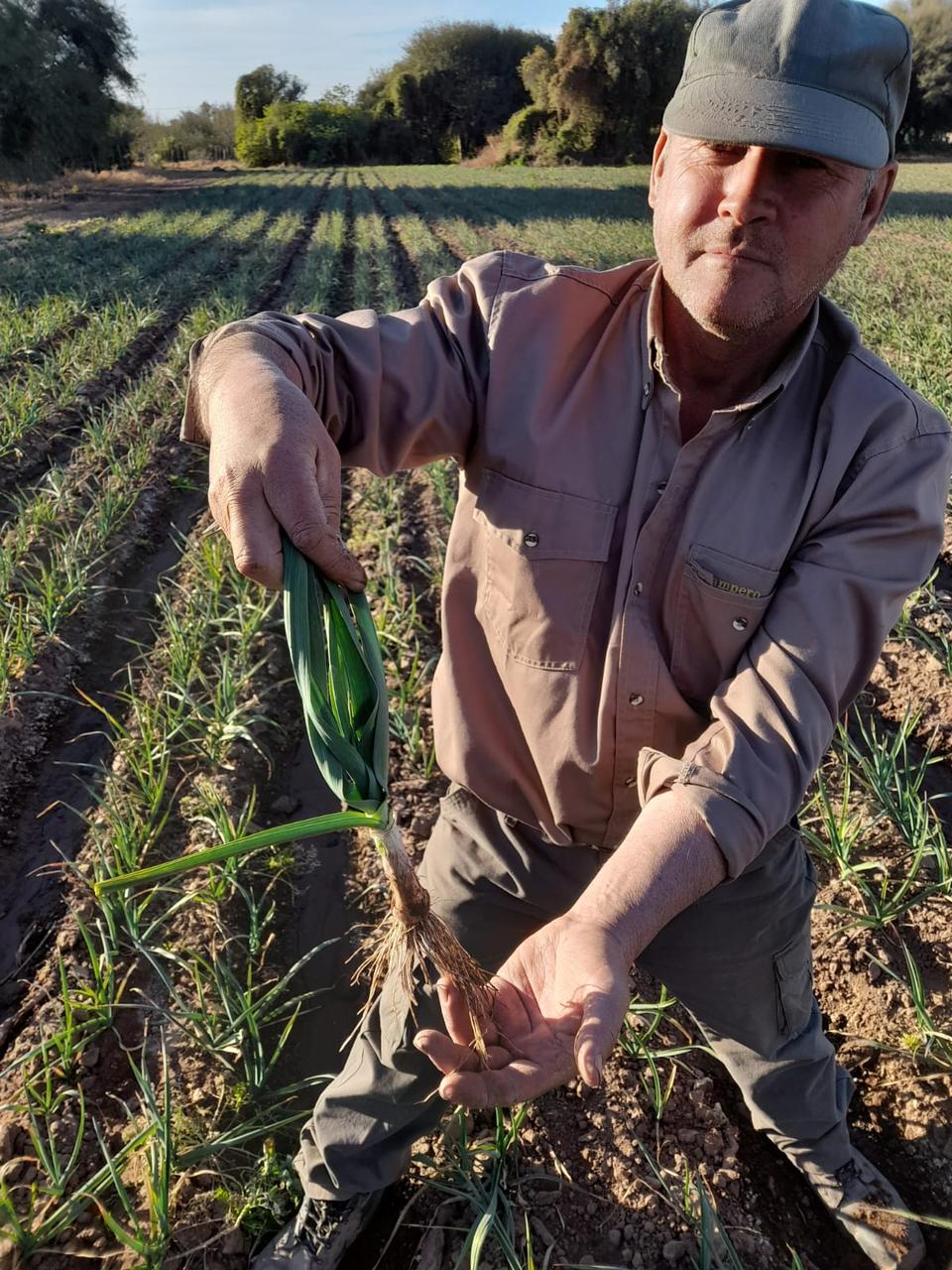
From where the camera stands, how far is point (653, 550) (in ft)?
4.52

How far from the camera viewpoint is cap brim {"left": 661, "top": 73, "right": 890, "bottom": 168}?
3.91 feet

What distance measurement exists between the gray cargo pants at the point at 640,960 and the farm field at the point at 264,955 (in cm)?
14

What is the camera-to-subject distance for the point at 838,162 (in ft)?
4.04

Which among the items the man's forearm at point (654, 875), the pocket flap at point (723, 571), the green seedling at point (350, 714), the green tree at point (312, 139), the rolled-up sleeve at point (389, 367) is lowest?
the man's forearm at point (654, 875)

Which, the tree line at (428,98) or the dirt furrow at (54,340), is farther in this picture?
the tree line at (428,98)

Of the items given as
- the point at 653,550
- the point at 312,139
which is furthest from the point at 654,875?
the point at 312,139

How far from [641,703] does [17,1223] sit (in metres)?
1.32

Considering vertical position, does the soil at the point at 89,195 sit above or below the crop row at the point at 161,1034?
above

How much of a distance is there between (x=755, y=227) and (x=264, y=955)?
6.20 feet

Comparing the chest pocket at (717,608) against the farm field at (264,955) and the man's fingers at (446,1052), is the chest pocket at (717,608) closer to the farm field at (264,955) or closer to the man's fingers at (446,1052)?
the man's fingers at (446,1052)

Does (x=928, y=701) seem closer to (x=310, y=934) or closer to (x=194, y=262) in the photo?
(x=310, y=934)

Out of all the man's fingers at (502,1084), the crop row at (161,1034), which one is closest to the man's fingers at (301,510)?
the man's fingers at (502,1084)

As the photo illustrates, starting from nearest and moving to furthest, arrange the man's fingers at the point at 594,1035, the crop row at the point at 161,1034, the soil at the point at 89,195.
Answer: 1. the man's fingers at the point at 594,1035
2. the crop row at the point at 161,1034
3. the soil at the point at 89,195

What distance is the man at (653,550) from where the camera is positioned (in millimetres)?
1181
